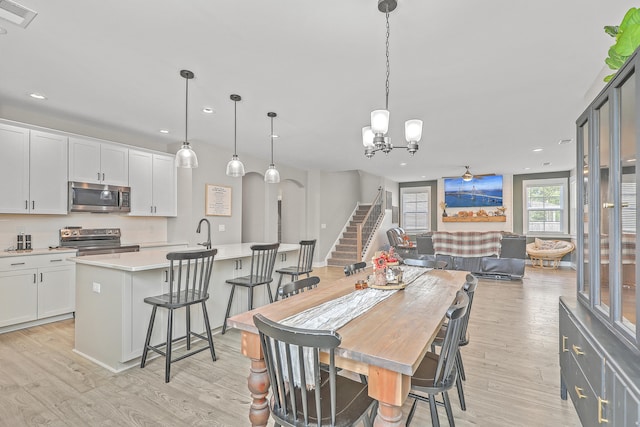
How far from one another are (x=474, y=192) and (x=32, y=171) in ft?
33.7

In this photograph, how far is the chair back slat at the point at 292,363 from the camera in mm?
1129

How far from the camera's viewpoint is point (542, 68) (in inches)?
112

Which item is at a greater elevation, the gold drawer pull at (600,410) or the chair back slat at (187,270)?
the chair back slat at (187,270)

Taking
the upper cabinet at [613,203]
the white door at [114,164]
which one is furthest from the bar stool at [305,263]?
the white door at [114,164]

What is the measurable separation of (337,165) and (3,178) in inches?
226

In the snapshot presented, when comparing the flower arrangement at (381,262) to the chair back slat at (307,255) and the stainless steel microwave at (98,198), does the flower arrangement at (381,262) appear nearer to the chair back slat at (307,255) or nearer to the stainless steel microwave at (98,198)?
the chair back slat at (307,255)

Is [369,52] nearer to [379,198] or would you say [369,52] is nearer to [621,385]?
[621,385]

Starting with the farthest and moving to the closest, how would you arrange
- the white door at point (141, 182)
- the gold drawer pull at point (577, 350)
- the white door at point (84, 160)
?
1. the white door at point (141, 182)
2. the white door at point (84, 160)
3. the gold drawer pull at point (577, 350)

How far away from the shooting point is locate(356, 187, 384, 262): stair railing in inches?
320

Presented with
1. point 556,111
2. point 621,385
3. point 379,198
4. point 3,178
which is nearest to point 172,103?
point 3,178

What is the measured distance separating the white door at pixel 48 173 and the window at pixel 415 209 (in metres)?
9.52

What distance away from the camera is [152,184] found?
503cm

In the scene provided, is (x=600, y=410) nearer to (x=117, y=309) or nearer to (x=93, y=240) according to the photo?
(x=117, y=309)

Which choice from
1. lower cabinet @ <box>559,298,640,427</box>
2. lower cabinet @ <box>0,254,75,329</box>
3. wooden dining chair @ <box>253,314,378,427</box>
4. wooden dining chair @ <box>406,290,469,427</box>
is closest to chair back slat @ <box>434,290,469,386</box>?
wooden dining chair @ <box>406,290,469,427</box>
